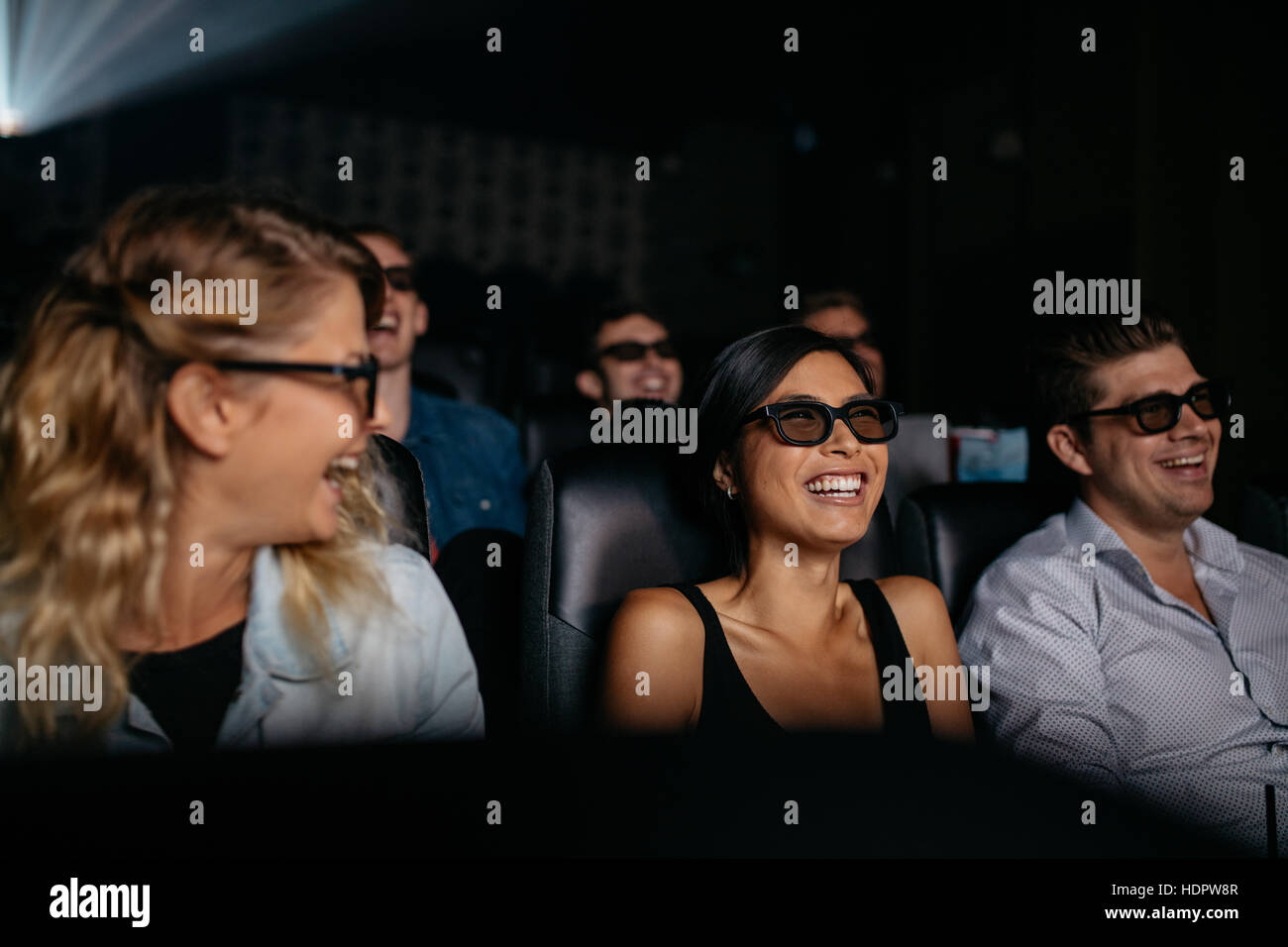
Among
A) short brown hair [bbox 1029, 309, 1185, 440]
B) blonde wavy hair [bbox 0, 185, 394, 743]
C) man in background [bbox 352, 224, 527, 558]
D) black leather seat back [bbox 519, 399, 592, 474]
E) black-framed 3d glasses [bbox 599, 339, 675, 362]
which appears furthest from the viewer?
black-framed 3d glasses [bbox 599, 339, 675, 362]

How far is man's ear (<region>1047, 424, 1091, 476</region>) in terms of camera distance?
157cm

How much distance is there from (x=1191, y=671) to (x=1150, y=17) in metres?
3.39

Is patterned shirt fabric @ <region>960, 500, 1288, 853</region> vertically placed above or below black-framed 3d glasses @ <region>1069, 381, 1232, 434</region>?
below

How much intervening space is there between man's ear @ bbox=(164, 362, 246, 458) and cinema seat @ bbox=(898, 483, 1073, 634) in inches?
45.3

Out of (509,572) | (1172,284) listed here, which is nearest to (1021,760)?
(509,572)

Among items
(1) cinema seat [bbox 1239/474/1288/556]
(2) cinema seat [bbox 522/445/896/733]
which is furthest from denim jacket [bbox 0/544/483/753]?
(1) cinema seat [bbox 1239/474/1288/556]

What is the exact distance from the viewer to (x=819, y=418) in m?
1.25

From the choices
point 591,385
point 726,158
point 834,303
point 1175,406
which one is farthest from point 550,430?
point 726,158

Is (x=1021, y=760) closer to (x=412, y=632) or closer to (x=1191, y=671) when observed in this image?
(x=412, y=632)

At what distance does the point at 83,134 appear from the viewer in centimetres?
579

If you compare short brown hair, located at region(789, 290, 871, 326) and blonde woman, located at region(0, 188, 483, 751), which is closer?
blonde woman, located at region(0, 188, 483, 751)

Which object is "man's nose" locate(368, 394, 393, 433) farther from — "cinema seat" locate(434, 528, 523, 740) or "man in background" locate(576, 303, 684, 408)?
"man in background" locate(576, 303, 684, 408)

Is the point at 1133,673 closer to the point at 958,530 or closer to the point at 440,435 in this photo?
the point at 958,530
